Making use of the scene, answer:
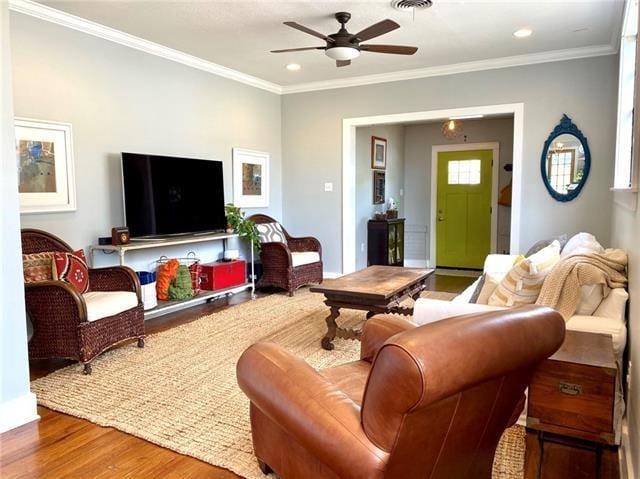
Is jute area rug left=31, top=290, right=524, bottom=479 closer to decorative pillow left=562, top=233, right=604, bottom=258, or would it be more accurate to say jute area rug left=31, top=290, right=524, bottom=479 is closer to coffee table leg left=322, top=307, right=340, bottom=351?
coffee table leg left=322, top=307, right=340, bottom=351

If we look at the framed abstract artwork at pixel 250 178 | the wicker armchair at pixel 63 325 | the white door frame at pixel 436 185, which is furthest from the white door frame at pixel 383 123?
the wicker armchair at pixel 63 325

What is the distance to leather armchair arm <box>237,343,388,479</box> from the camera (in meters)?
1.26

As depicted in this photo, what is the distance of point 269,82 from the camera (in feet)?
20.4

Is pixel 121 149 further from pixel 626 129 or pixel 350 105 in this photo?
pixel 626 129

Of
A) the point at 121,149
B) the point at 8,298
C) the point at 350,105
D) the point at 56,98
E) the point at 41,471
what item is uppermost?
the point at 350,105

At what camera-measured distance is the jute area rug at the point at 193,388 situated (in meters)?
2.23

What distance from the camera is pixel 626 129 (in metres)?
3.64

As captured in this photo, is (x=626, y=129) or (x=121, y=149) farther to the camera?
(x=121, y=149)

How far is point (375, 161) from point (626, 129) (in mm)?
4021

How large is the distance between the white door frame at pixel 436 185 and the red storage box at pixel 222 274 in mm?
3935

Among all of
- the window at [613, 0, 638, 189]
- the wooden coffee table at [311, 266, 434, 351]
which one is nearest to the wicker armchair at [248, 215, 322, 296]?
the wooden coffee table at [311, 266, 434, 351]

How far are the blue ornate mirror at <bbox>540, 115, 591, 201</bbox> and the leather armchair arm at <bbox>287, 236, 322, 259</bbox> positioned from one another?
272 cm

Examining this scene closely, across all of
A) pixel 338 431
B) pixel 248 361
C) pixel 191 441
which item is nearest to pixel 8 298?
pixel 191 441

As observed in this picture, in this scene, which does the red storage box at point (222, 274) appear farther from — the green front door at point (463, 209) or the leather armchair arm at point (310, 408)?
the green front door at point (463, 209)
